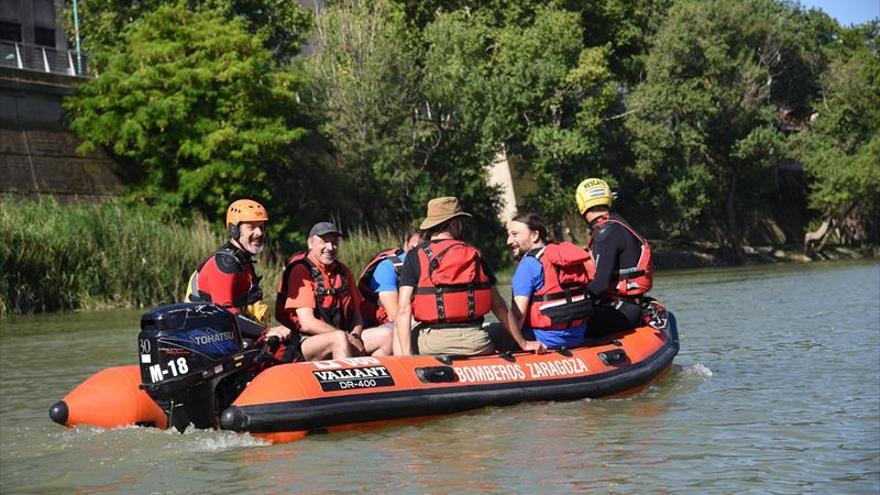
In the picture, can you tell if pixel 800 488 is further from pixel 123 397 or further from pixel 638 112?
pixel 638 112

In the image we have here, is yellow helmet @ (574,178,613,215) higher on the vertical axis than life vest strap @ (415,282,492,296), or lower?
higher

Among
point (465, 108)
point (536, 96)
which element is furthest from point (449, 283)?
point (536, 96)

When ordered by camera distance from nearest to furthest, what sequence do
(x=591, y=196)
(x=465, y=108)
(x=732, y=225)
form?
(x=591, y=196), (x=465, y=108), (x=732, y=225)

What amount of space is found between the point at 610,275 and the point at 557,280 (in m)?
1.01

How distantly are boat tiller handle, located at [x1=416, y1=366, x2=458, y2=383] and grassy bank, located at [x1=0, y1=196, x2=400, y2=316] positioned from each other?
14.2m

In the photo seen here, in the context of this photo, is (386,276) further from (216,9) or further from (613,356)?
(216,9)

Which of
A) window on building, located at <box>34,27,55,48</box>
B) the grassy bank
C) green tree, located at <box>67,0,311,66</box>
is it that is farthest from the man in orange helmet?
window on building, located at <box>34,27,55,48</box>

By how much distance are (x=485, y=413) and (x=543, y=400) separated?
0.56 m

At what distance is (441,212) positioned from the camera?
898cm

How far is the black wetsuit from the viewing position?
10.7 metres

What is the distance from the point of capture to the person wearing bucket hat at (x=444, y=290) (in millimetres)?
8969

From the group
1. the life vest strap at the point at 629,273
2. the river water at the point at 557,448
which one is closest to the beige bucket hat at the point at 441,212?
the river water at the point at 557,448

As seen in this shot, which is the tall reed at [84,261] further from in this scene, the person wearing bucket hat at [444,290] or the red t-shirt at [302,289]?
the person wearing bucket hat at [444,290]

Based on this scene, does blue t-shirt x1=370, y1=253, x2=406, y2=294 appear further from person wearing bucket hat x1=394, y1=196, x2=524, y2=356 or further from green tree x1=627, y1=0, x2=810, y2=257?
green tree x1=627, y1=0, x2=810, y2=257
